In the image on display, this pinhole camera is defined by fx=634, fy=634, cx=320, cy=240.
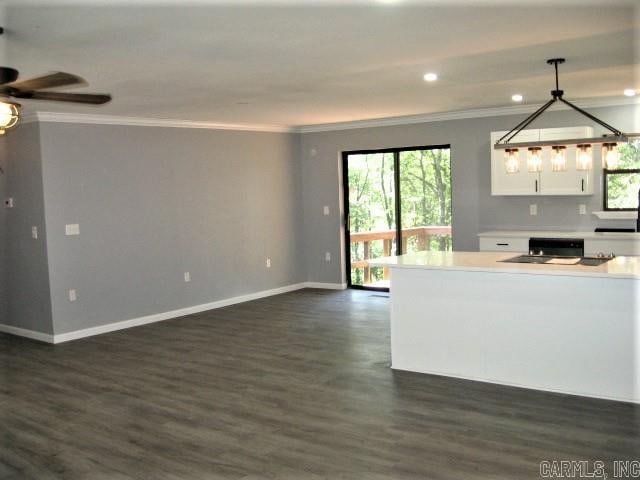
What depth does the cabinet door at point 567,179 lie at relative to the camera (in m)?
7.03

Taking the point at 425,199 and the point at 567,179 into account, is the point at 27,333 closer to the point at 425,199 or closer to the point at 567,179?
the point at 425,199

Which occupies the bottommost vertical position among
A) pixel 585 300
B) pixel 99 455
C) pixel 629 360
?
pixel 99 455

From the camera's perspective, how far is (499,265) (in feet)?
15.9

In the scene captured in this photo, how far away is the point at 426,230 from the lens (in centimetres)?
877

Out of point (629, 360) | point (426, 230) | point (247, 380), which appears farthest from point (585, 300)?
point (426, 230)

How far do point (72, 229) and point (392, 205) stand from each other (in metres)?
4.36

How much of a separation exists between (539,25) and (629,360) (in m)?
2.30

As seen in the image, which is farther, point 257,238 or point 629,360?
point 257,238

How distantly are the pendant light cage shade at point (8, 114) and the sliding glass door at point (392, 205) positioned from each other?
238 inches

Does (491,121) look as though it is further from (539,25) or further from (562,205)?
(539,25)

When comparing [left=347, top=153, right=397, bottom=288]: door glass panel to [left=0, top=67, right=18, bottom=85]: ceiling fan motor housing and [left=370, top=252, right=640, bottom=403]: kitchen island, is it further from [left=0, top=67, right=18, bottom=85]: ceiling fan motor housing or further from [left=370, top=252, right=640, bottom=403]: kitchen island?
[left=0, top=67, right=18, bottom=85]: ceiling fan motor housing

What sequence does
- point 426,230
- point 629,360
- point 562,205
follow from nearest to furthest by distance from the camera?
point 629,360
point 562,205
point 426,230

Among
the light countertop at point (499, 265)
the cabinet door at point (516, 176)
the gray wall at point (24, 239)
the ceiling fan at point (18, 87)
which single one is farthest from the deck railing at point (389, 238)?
the ceiling fan at point (18, 87)

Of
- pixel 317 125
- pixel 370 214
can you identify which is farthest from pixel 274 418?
pixel 317 125
